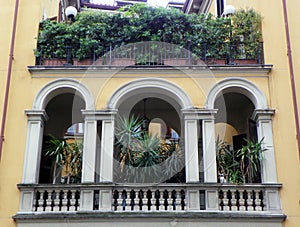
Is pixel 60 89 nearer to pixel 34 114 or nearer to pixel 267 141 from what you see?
pixel 34 114

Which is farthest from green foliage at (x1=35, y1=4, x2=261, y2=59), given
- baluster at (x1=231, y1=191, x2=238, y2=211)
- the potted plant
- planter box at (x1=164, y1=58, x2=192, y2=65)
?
baluster at (x1=231, y1=191, x2=238, y2=211)

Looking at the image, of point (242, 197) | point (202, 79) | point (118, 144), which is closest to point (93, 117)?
point (118, 144)

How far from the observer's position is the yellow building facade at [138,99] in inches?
440

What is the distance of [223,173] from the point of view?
1219 cm

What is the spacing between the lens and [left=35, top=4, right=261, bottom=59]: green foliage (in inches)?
512

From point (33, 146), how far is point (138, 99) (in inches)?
144

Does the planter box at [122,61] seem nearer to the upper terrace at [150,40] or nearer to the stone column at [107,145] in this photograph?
the upper terrace at [150,40]

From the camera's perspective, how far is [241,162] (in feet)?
39.4

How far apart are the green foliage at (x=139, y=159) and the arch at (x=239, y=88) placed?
6.33 ft

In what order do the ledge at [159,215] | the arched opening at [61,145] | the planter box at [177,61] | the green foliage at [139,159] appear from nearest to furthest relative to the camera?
the ledge at [159,215]
the green foliage at [139,159]
the arched opening at [61,145]
the planter box at [177,61]

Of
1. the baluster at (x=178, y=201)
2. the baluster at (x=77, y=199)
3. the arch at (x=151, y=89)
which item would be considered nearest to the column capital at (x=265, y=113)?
the arch at (x=151, y=89)

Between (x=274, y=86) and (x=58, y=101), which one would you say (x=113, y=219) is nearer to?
(x=58, y=101)

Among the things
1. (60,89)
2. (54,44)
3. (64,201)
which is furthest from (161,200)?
(54,44)

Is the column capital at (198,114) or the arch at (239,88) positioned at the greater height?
the arch at (239,88)
